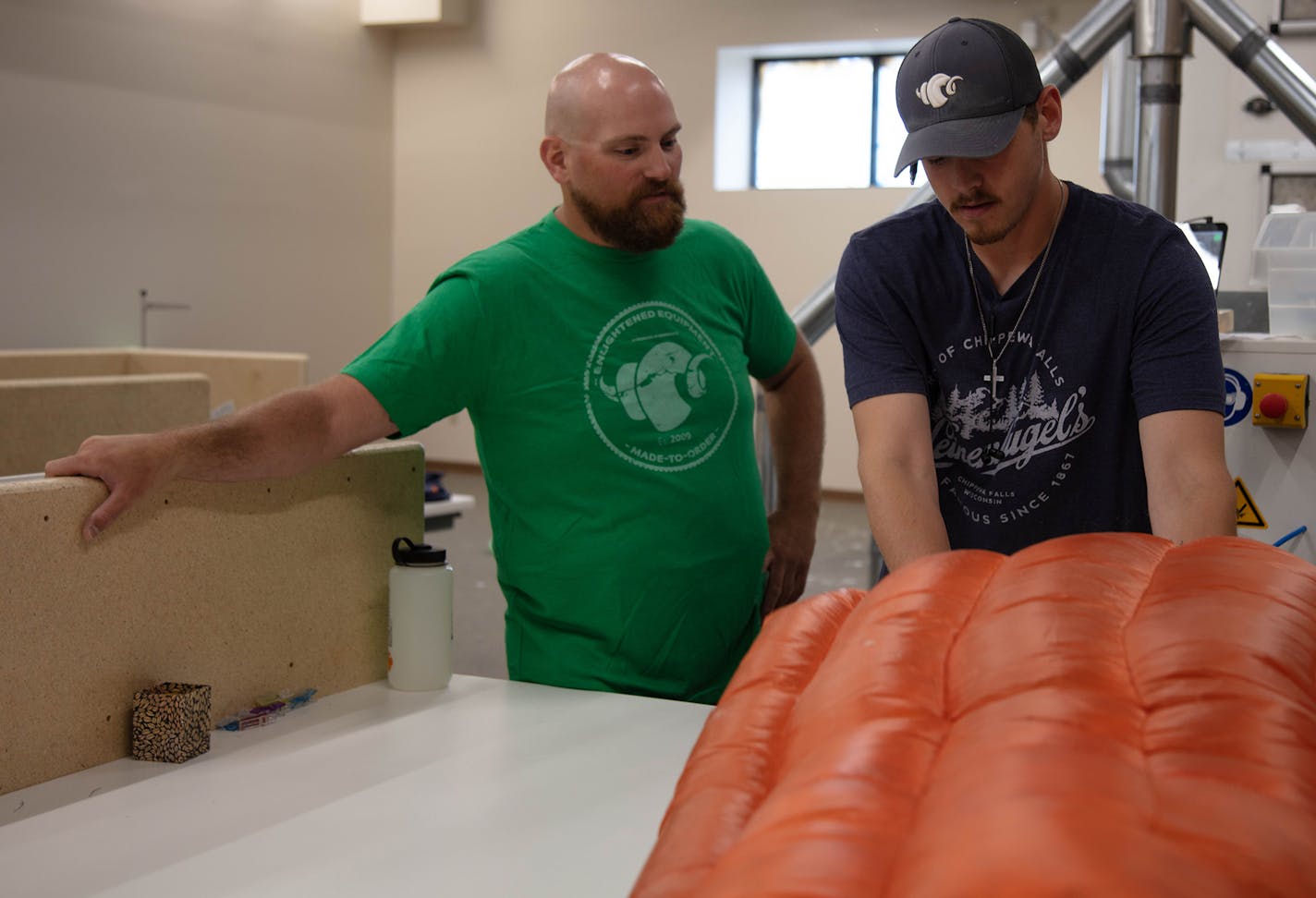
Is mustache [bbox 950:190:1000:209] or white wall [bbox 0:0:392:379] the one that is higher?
white wall [bbox 0:0:392:379]

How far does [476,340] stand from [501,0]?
802cm

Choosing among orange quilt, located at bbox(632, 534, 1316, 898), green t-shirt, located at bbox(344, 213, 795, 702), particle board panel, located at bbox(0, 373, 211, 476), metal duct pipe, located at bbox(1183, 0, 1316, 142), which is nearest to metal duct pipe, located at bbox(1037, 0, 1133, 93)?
metal duct pipe, located at bbox(1183, 0, 1316, 142)

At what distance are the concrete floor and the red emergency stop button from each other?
2.23 m

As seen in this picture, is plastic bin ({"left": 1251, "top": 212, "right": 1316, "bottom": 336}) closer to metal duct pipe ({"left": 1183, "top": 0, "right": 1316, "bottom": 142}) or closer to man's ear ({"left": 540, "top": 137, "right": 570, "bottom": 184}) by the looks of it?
metal duct pipe ({"left": 1183, "top": 0, "right": 1316, "bottom": 142})

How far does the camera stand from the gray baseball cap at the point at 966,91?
140cm

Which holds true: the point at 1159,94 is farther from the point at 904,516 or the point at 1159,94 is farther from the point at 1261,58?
the point at 904,516

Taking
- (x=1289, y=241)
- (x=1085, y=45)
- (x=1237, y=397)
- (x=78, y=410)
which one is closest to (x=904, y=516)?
(x=1237, y=397)

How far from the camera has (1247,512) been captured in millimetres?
2320

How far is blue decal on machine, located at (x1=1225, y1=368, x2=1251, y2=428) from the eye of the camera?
2305 mm

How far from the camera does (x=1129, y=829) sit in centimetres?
52

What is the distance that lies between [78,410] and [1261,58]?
297 cm

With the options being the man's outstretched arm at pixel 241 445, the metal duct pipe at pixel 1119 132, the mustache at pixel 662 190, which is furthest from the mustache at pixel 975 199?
the metal duct pipe at pixel 1119 132

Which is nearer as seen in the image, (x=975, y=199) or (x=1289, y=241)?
(x=975, y=199)

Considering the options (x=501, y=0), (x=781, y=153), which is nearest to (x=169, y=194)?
(x=501, y=0)
